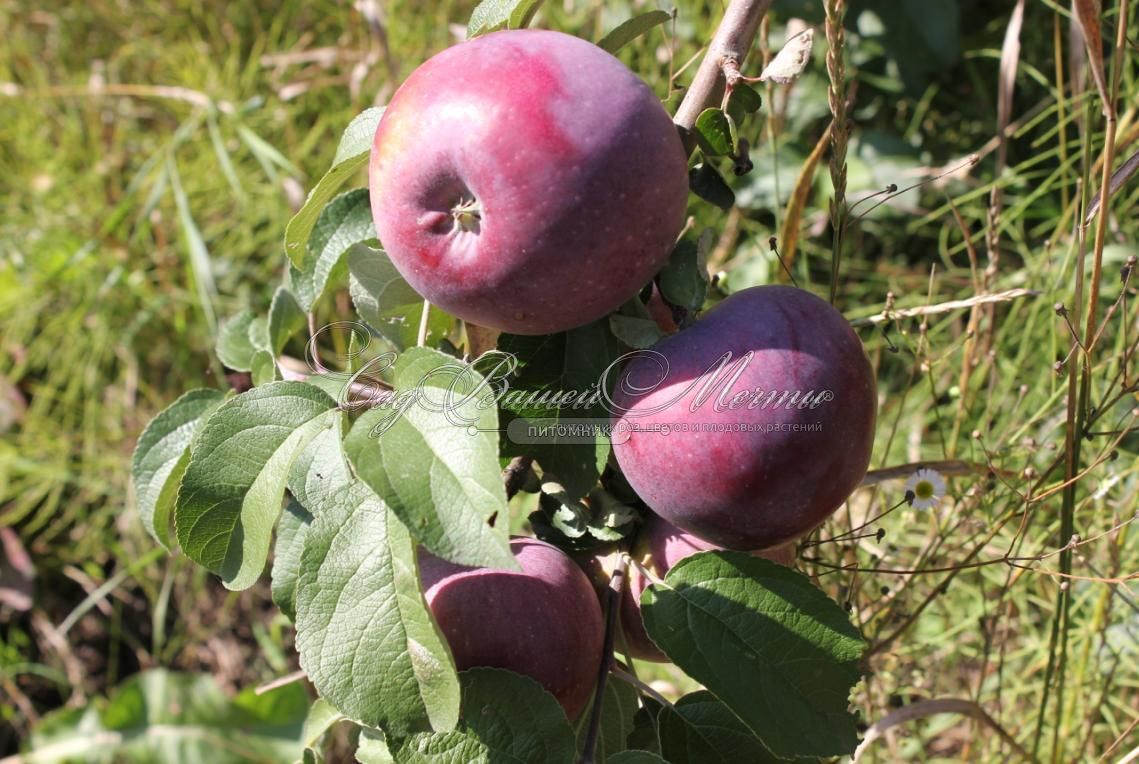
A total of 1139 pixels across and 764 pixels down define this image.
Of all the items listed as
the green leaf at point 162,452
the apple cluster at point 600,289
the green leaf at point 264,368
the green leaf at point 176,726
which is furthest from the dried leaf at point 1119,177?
the green leaf at point 176,726

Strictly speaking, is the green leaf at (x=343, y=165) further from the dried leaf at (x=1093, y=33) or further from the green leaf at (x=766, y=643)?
the dried leaf at (x=1093, y=33)

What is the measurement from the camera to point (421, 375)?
811 mm

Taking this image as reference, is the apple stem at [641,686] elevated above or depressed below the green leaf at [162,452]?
below

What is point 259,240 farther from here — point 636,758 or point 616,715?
point 636,758

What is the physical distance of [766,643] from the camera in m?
0.88

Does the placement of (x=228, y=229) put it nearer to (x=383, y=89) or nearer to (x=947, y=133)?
(x=383, y=89)

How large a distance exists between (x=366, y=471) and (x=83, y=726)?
154 cm

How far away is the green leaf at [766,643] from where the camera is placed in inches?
33.5

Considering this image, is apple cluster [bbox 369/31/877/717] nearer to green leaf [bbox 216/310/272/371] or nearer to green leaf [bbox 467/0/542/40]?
green leaf [bbox 467/0/542/40]

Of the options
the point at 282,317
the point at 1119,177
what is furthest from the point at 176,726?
the point at 1119,177

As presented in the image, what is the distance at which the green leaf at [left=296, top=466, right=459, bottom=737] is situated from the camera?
0.82 m

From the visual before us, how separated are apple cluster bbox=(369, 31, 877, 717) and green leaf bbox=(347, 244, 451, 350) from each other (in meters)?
0.17

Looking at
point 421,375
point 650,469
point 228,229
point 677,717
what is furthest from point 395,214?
point 228,229

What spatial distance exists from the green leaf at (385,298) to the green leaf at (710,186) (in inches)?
11.6
